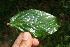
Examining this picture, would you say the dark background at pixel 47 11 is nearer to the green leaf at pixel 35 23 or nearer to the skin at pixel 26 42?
the skin at pixel 26 42

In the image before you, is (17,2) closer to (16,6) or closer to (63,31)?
(16,6)

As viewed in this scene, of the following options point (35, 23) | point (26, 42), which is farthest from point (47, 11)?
point (35, 23)

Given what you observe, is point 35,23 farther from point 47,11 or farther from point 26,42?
point 47,11

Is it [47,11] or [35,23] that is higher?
[35,23]

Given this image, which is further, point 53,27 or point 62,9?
point 62,9

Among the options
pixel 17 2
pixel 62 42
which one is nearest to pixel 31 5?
pixel 17 2

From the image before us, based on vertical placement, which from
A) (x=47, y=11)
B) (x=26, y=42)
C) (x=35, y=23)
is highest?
(x=35, y=23)
